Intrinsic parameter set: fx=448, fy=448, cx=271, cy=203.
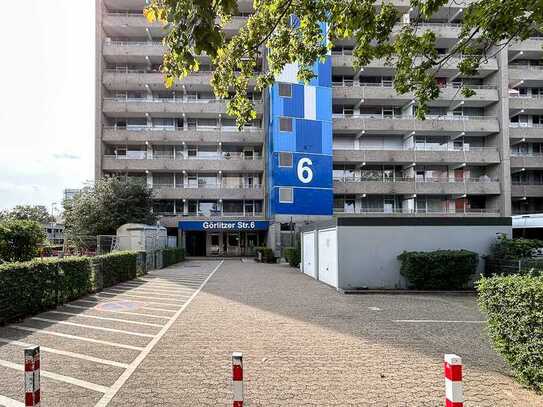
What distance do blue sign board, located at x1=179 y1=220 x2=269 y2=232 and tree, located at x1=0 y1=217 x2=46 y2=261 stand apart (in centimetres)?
2331

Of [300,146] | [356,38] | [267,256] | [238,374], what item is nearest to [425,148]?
[300,146]

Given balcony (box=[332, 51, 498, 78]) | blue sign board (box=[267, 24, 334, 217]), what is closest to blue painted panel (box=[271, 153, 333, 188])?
blue sign board (box=[267, 24, 334, 217])

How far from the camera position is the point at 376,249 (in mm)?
16547

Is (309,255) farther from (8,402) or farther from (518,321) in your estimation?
(8,402)

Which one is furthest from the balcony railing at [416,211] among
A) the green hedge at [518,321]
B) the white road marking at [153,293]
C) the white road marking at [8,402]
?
the white road marking at [8,402]

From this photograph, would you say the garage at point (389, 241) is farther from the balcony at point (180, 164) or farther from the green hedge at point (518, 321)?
the balcony at point (180, 164)

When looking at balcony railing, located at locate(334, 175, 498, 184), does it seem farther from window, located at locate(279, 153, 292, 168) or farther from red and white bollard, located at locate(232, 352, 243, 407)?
red and white bollard, located at locate(232, 352, 243, 407)

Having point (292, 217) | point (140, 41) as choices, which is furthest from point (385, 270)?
point (140, 41)

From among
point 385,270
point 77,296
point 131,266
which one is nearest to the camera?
point 77,296

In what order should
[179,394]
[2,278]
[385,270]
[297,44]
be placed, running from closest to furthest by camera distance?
[179,394], [297,44], [2,278], [385,270]

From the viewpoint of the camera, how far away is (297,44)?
8539 mm

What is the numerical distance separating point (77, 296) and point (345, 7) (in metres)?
11.2

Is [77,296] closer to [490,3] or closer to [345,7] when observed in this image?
[345,7]

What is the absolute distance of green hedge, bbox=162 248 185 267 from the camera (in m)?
29.1
